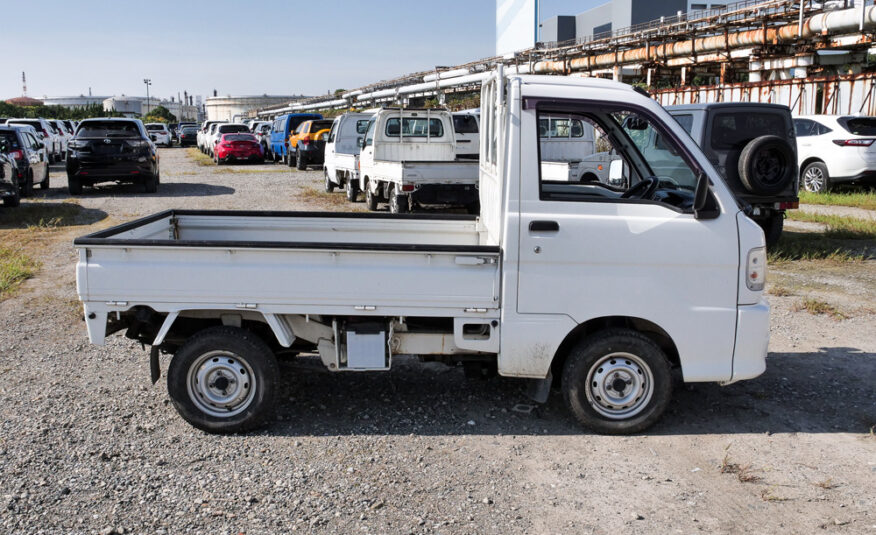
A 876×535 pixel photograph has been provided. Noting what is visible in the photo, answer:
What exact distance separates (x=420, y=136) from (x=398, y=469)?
12307mm

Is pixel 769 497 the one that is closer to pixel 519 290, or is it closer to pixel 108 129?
pixel 519 290

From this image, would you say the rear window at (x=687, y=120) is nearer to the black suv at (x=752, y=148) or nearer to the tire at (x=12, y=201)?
the black suv at (x=752, y=148)

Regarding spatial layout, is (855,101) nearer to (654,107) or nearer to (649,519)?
(654,107)

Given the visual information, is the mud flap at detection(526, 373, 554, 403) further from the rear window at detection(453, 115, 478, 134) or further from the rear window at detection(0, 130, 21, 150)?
the rear window at detection(0, 130, 21, 150)

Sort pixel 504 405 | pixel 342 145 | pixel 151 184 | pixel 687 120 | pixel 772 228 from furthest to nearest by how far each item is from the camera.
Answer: pixel 151 184 < pixel 342 145 < pixel 772 228 < pixel 687 120 < pixel 504 405

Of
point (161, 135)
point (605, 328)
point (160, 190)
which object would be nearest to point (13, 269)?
point (605, 328)

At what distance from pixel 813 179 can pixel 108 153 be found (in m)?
16.5

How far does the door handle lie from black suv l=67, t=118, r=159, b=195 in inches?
657

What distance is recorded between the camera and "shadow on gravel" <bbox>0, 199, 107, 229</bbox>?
14812mm

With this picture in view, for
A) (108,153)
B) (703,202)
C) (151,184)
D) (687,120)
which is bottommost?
(151,184)

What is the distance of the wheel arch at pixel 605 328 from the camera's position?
525 cm

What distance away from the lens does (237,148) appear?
32.4 meters

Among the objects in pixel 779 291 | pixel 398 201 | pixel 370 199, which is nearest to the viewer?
pixel 779 291

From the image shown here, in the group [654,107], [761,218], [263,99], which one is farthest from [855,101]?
[263,99]
